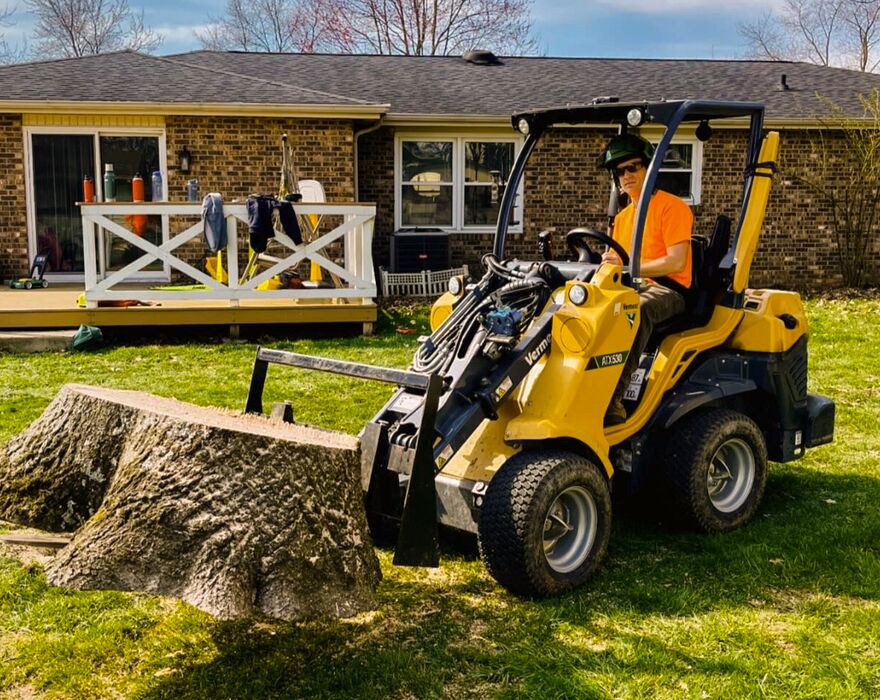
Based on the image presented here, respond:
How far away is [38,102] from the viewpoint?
40.5 feet

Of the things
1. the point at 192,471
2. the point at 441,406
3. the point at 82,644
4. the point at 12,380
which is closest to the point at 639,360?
the point at 441,406

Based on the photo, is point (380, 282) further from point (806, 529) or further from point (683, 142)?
point (806, 529)

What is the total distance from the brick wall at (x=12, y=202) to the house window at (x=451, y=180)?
5.22 metres

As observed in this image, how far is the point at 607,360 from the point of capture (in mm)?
4258

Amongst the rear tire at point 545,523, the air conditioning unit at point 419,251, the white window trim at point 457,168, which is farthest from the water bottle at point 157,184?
the rear tire at point 545,523

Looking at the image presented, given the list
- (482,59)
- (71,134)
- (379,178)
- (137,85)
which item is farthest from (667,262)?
(482,59)

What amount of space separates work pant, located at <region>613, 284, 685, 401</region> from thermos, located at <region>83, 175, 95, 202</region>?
10.2m

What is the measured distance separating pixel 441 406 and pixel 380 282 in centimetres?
997

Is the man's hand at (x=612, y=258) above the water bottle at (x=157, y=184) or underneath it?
underneath

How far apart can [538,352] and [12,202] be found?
1108 cm

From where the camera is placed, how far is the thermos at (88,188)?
13.0m

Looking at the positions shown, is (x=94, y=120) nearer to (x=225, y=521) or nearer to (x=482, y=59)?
(x=482, y=59)

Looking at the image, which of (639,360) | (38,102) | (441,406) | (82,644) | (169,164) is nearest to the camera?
(82,644)

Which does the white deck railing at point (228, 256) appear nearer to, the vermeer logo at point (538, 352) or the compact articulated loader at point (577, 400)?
the compact articulated loader at point (577, 400)
